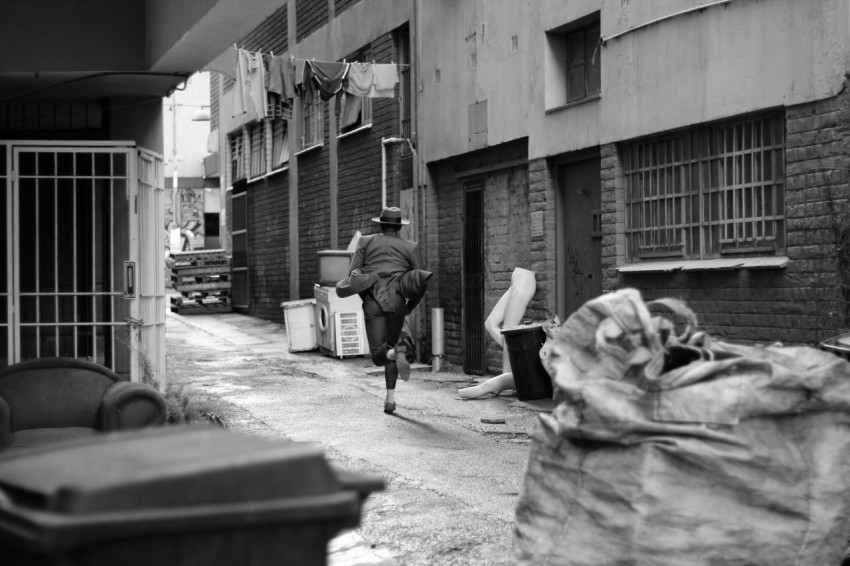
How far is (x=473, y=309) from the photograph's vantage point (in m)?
15.7

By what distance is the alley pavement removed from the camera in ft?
21.6

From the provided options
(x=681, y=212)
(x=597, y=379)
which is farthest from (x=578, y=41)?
(x=597, y=379)

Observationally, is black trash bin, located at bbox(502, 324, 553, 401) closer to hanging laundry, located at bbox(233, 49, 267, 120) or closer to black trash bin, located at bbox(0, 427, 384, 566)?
hanging laundry, located at bbox(233, 49, 267, 120)

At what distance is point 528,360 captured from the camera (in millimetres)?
11297

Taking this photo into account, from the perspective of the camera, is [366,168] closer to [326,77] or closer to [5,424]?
[326,77]

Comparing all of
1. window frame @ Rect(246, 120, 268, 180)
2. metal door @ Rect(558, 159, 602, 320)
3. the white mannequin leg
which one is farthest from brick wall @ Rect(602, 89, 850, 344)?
window frame @ Rect(246, 120, 268, 180)

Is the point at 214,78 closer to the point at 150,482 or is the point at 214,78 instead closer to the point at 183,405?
the point at 183,405

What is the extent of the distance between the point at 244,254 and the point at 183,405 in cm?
1788

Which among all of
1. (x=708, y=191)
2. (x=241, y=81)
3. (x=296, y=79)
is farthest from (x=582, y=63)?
(x=241, y=81)

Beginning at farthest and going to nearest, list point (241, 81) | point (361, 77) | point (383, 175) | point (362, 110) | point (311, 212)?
point (311, 212)
point (362, 110)
point (383, 175)
point (361, 77)
point (241, 81)

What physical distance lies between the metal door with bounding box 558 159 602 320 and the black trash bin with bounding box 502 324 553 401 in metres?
1.65

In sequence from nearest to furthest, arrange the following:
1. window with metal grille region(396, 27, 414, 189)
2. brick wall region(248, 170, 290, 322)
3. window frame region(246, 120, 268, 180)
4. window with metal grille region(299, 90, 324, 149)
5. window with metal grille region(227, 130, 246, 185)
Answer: window with metal grille region(396, 27, 414, 189), window with metal grille region(299, 90, 324, 149), brick wall region(248, 170, 290, 322), window frame region(246, 120, 268, 180), window with metal grille region(227, 130, 246, 185)

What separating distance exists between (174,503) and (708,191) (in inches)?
363

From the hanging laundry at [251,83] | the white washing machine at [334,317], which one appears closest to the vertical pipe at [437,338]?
the white washing machine at [334,317]
